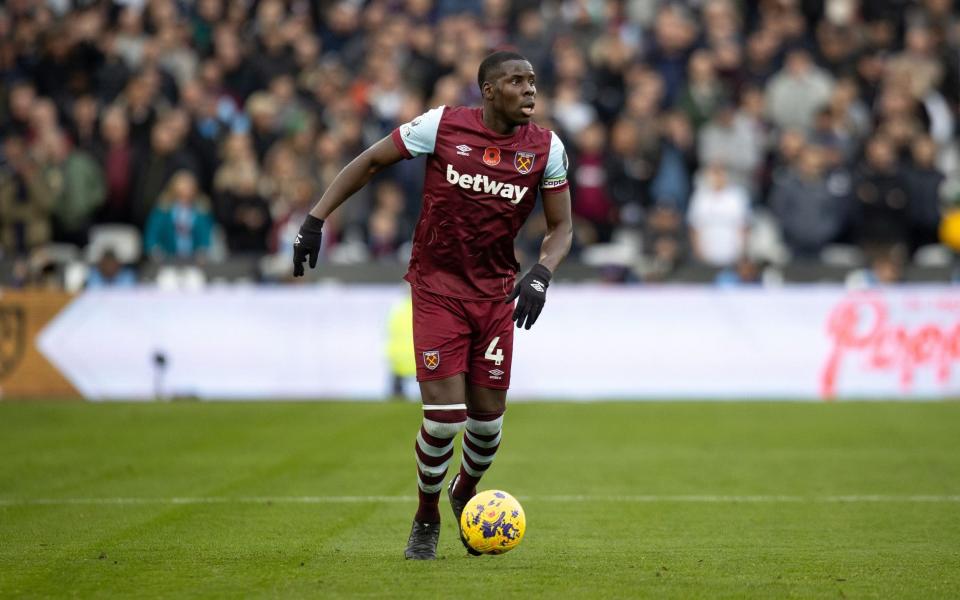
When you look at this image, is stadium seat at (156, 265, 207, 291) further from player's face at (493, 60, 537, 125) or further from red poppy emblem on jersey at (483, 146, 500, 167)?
player's face at (493, 60, 537, 125)

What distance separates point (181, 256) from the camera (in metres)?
19.0

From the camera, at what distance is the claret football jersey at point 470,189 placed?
7645 mm

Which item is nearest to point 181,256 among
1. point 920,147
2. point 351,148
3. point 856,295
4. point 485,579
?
point 351,148

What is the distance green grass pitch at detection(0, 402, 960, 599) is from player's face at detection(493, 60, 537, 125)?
7.61 feet

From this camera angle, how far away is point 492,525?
24.4 feet

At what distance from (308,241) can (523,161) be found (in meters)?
1.21

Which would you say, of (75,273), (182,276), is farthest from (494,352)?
(75,273)

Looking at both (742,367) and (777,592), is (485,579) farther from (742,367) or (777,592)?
(742,367)

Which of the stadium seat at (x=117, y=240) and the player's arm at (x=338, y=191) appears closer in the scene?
the player's arm at (x=338, y=191)

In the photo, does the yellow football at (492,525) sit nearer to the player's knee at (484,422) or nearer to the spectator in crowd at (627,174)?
the player's knee at (484,422)

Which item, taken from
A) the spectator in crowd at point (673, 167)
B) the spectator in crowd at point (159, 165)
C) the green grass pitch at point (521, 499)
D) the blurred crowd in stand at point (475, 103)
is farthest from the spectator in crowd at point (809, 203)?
the spectator in crowd at point (159, 165)

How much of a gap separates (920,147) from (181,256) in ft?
32.1

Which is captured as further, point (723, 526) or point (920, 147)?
point (920, 147)

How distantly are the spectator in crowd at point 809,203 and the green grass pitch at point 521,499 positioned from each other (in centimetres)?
329
